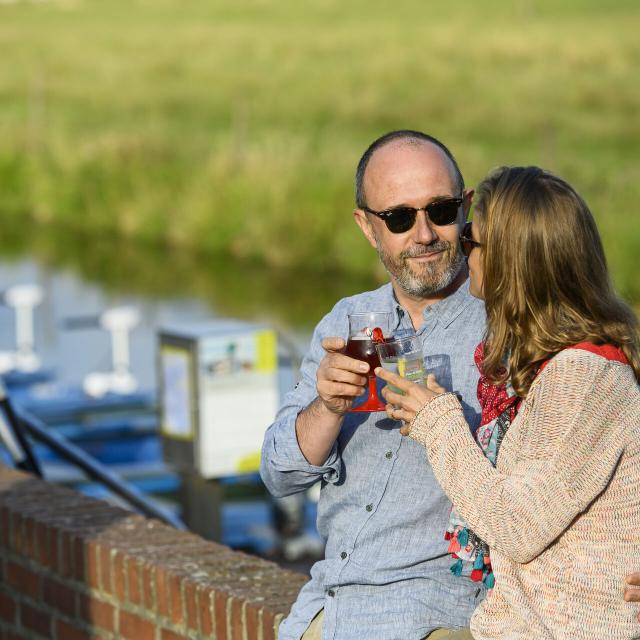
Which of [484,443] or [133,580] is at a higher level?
[484,443]

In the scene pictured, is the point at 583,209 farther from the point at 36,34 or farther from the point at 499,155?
the point at 36,34

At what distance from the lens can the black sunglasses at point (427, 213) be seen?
301cm

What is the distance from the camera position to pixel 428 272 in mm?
2980

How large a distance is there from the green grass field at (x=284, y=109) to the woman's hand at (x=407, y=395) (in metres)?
0.57

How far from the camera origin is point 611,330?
7.68 ft

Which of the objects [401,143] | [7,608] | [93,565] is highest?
[401,143]

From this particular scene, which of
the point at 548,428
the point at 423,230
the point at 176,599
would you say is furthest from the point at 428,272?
the point at 176,599

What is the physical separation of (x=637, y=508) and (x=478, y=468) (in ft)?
0.88

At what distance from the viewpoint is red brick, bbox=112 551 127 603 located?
3781 millimetres

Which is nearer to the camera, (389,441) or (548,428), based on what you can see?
(548,428)

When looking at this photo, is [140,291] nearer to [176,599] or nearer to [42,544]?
[42,544]

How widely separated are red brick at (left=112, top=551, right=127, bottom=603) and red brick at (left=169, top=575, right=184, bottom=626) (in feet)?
0.79

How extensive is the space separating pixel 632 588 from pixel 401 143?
3.97 feet

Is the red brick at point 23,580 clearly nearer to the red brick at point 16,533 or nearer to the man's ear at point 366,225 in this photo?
the red brick at point 16,533
